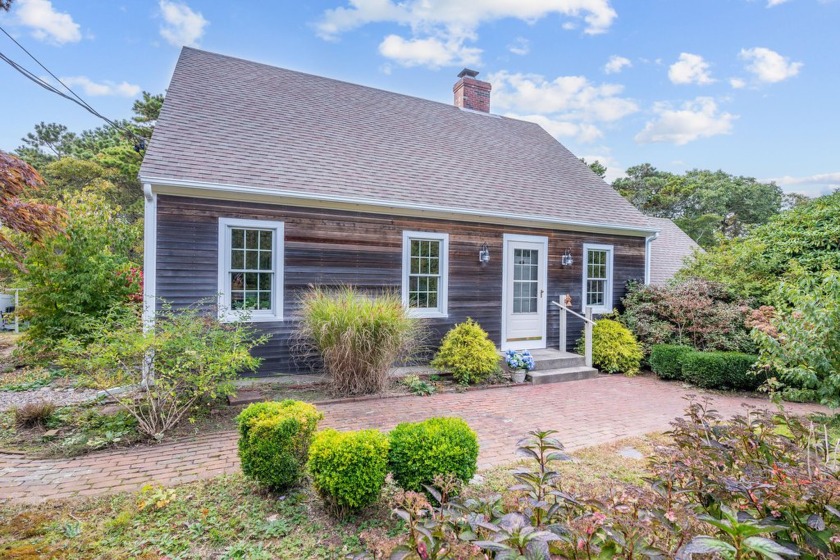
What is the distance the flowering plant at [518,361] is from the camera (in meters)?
7.55

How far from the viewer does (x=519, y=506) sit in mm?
2023

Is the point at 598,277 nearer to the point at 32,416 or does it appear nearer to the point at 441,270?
the point at 441,270

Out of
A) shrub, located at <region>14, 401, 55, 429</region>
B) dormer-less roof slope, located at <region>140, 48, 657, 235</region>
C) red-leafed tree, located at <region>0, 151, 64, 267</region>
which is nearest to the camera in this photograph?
red-leafed tree, located at <region>0, 151, 64, 267</region>

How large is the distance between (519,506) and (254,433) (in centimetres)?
205

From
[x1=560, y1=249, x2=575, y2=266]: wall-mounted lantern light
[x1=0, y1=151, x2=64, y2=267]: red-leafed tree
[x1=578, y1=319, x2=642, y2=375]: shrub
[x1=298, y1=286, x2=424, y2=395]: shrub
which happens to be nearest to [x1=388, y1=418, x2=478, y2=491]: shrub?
[x1=298, y1=286, x2=424, y2=395]: shrub

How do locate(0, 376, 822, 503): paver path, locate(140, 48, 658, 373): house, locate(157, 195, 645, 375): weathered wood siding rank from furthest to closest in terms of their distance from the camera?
locate(140, 48, 658, 373): house → locate(157, 195, 645, 375): weathered wood siding → locate(0, 376, 822, 503): paver path

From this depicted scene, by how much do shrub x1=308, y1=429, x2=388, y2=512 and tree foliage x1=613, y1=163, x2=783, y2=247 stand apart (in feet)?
101

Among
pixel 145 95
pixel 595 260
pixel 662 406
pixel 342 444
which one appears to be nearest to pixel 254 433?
pixel 342 444

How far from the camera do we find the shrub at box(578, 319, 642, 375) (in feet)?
27.9

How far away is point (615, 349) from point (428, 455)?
7029 mm

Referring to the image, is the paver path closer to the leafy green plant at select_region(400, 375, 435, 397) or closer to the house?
the leafy green plant at select_region(400, 375, 435, 397)

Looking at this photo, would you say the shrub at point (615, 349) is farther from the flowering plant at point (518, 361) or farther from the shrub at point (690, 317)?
the flowering plant at point (518, 361)

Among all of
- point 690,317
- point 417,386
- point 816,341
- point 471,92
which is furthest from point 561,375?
point 471,92

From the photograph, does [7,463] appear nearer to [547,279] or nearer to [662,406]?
[662,406]
